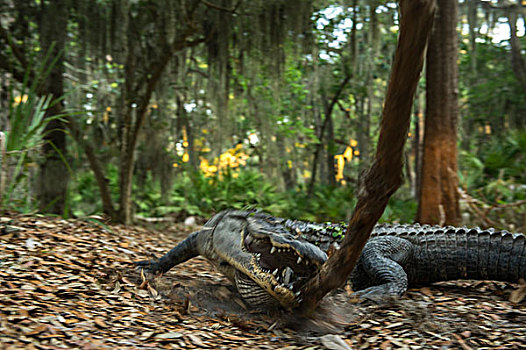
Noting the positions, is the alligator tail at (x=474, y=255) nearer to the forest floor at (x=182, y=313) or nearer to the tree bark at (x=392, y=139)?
the forest floor at (x=182, y=313)

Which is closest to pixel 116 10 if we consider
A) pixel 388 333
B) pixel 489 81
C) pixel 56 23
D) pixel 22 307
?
pixel 56 23

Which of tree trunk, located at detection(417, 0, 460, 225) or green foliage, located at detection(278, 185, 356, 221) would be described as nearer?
tree trunk, located at detection(417, 0, 460, 225)

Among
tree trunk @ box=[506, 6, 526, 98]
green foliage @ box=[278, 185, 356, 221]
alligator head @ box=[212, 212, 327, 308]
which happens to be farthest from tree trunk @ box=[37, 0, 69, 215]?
tree trunk @ box=[506, 6, 526, 98]

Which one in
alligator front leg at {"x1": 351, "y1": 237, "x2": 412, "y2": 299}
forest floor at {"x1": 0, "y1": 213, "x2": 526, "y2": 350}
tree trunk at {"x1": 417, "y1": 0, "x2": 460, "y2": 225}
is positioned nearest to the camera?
forest floor at {"x1": 0, "y1": 213, "x2": 526, "y2": 350}

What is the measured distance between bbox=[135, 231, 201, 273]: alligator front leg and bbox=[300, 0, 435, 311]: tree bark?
1437 millimetres

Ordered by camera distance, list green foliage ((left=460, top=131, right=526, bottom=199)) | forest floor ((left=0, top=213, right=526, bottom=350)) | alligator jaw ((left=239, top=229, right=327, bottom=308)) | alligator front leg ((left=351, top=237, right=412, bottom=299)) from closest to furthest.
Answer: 1. forest floor ((left=0, top=213, right=526, bottom=350))
2. alligator jaw ((left=239, top=229, right=327, bottom=308))
3. alligator front leg ((left=351, top=237, right=412, bottom=299))
4. green foliage ((left=460, top=131, right=526, bottom=199))

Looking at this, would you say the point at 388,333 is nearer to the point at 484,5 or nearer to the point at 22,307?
the point at 22,307

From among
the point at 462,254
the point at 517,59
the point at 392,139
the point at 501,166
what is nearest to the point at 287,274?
the point at 392,139

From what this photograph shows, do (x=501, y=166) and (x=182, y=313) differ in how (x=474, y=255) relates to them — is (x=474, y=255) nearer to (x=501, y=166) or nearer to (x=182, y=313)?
(x=182, y=313)

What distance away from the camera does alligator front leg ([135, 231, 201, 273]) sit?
369cm

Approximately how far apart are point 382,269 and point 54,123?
5081 mm

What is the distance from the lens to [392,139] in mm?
2135

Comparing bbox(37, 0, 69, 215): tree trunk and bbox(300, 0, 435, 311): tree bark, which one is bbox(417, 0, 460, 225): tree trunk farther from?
bbox(37, 0, 69, 215): tree trunk

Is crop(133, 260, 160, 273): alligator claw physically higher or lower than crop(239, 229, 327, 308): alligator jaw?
lower
